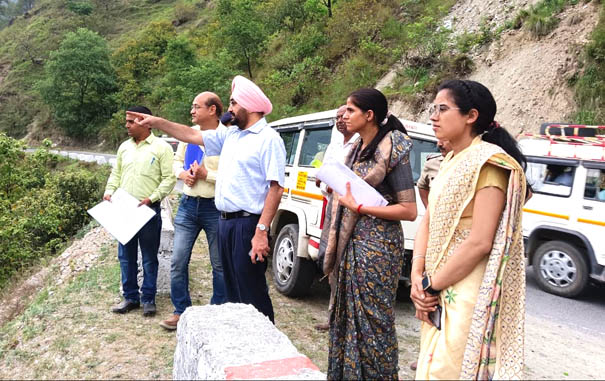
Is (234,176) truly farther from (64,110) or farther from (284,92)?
(64,110)

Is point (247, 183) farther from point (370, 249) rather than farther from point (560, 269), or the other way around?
point (560, 269)

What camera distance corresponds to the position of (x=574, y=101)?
11156 millimetres

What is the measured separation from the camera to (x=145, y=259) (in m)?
4.37

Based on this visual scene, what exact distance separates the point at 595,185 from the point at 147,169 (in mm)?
5378

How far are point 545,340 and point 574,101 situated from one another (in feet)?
28.8

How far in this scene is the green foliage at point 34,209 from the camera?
1027 centimetres

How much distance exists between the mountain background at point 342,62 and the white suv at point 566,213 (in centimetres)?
503

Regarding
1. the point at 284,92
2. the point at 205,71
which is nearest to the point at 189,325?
the point at 284,92

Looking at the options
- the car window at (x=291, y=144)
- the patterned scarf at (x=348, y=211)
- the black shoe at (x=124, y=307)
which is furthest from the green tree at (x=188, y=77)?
the patterned scarf at (x=348, y=211)

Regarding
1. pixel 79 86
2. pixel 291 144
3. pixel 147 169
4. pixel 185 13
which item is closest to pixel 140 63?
pixel 79 86

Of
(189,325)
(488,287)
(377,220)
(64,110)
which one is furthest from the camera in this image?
(64,110)

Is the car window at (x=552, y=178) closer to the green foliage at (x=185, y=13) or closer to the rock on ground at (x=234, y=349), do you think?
the rock on ground at (x=234, y=349)

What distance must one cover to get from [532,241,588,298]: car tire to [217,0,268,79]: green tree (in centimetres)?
2449

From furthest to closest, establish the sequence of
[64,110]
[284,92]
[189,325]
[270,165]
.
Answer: [64,110], [284,92], [270,165], [189,325]
